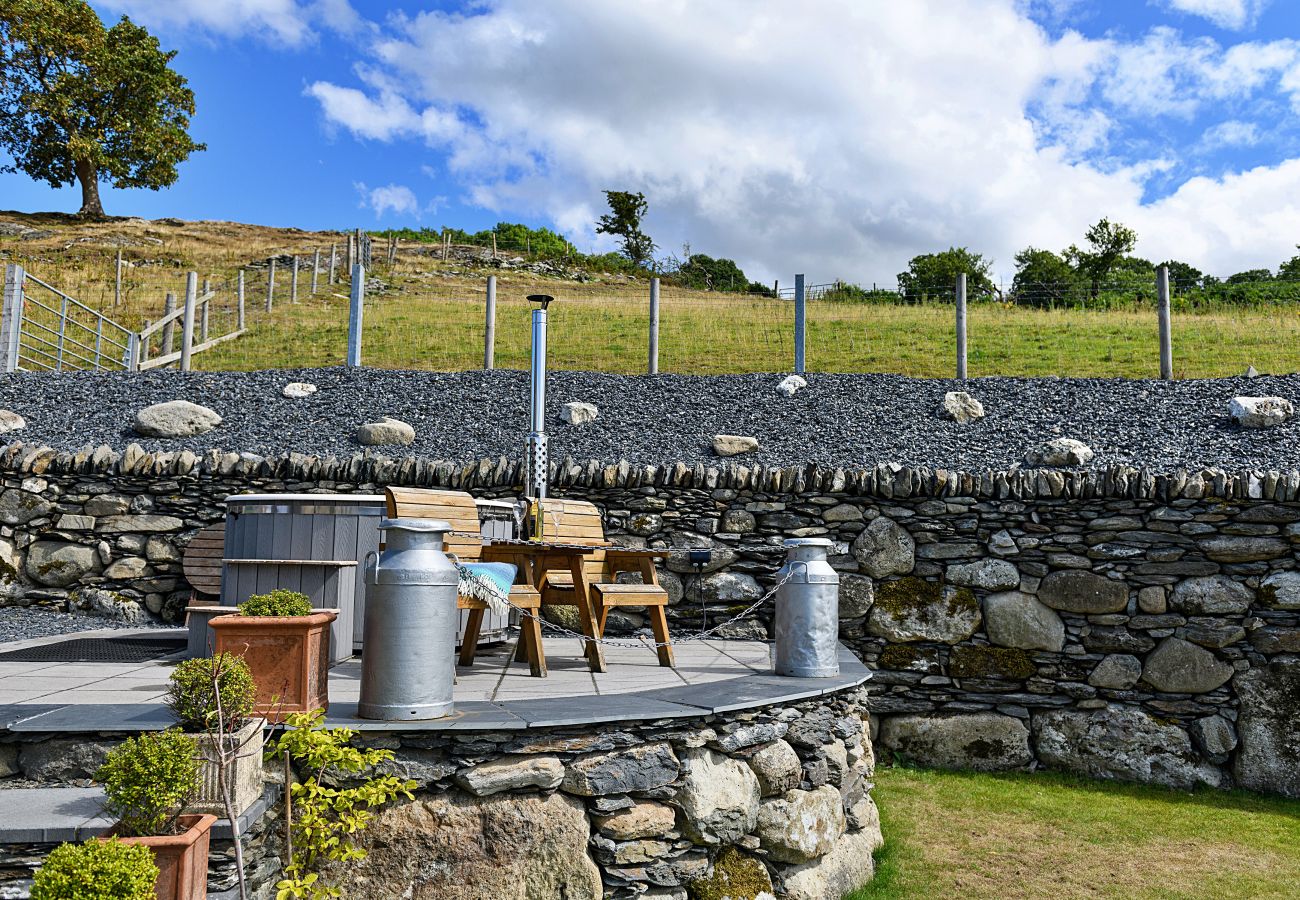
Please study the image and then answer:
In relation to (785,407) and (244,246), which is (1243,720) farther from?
(244,246)

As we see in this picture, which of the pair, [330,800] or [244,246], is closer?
[330,800]

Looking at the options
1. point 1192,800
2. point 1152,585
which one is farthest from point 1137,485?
point 1192,800

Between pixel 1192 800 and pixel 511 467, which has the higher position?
pixel 511 467

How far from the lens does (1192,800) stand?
5.63m

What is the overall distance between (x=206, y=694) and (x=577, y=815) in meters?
1.33

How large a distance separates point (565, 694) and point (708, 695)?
62 centimetres

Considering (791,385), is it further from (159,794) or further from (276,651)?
(159,794)

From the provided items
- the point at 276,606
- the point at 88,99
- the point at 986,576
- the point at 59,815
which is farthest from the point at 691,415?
the point at 88,99

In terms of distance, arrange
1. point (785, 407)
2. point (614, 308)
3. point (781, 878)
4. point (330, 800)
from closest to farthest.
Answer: point (330, 800) < point (781, 878) < point (785, 407) < point (614, 308)

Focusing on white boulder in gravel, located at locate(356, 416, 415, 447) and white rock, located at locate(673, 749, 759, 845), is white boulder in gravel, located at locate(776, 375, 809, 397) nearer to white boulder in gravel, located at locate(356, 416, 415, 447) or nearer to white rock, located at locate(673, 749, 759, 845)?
white boulder in gravel, located at locate(356, 416, 415, 447)

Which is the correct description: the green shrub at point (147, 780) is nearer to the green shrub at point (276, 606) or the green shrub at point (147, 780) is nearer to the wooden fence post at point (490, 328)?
the green shrub at point (276, 606)

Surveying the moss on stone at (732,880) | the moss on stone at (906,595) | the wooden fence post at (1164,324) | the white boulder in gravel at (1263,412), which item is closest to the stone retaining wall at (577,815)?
the moss on stone at (732,880)

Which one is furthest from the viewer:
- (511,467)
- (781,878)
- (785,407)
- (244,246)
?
(244,246)

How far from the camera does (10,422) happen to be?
29.2 ft
